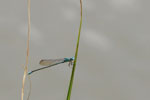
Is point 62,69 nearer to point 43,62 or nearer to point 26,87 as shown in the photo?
point 26,87

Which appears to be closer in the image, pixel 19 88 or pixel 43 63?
pixel 43 63

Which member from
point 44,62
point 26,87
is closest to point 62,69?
point 26,87

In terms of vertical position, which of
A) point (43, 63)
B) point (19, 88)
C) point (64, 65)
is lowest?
point (19, 88)

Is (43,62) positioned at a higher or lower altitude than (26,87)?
higher

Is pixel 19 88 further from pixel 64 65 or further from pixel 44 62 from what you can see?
pixel 44 62

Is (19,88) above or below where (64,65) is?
below

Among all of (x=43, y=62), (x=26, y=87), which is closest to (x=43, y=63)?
(x=43, y=62)

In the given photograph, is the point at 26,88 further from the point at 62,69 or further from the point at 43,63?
the point at 43,63

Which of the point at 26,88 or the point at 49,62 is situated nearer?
the point at 49,62
